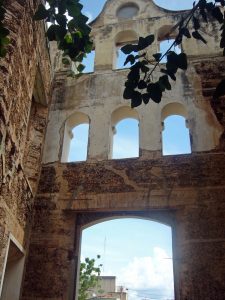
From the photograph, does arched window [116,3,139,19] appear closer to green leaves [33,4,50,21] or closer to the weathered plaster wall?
the weathered plaster wall

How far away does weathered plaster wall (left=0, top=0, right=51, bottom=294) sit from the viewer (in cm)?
562

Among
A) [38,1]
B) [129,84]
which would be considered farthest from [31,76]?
[129,84]

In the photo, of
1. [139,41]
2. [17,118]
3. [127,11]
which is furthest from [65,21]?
[127,11]

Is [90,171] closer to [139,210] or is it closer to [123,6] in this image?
[139,210]

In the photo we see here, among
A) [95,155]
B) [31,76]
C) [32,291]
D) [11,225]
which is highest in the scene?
[31,76]

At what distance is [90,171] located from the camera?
25.4 feet

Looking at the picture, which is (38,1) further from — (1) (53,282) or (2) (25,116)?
(1) (53,282)

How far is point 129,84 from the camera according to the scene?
2.98 m

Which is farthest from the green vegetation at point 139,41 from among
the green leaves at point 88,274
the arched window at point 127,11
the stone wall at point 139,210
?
the green leaves at point 88,274

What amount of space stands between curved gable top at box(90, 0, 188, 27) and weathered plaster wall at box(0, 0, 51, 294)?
10.2 ft

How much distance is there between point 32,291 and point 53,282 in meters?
0.41

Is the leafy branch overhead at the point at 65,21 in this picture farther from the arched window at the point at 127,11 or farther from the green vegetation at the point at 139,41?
the arched window at the point at 127,11

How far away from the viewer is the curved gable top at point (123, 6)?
405 inches

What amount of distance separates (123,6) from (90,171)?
18.7ft
